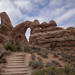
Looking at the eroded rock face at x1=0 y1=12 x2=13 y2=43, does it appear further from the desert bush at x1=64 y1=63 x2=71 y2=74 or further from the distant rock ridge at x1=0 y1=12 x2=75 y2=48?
the desert bush at x1=64 y1=63 x2=71 y2=74

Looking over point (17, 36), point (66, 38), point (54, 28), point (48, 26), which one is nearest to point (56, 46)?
point (66, 38)

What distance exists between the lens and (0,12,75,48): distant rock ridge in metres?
26.2

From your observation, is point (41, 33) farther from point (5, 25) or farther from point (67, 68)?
point (67, 68)

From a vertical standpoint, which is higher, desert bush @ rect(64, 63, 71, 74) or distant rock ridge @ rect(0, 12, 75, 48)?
distant rock ridge @ rect(0, 12, 75, 48)

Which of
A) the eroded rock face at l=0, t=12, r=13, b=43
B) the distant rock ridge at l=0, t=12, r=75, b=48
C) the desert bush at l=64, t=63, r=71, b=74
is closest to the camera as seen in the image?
the desert bush at l=64, t=63, r=71, b=74

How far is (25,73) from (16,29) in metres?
35.3

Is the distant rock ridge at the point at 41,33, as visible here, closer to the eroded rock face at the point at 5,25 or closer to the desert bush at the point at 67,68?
the eroded rock face at the point at 5,25

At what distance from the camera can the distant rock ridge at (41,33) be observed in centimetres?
2625

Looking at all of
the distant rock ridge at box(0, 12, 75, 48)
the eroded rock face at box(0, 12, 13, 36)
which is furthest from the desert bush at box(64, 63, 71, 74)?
the eroded rock face at box(0, 12, 13, 36)

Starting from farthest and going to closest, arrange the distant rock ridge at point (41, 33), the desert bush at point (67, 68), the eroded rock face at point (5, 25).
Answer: the eroded rock face at point (5, 25) < the distant rock ridge at point (41, 33) < the desert bush at point (67, 68)

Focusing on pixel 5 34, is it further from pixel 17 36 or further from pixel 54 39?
pixel 54 39

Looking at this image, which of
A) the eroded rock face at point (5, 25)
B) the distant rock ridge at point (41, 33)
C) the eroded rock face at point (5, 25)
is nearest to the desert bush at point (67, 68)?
the distant rock ridge at point (41, 33)

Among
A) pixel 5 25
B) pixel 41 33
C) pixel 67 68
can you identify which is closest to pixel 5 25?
pixel 5 25

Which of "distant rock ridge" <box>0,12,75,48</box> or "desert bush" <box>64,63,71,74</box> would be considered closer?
"desert bush" <box>64,63,71,74</box>
